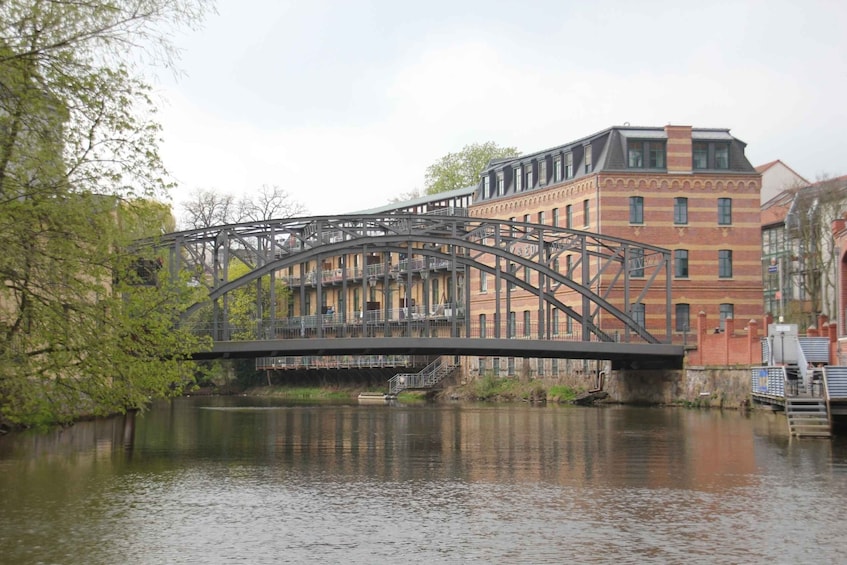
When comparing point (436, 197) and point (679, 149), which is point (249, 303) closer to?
point (436, 197)

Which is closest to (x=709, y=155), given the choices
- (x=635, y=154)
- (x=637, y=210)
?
(x=635, y=154)

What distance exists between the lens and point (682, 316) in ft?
183

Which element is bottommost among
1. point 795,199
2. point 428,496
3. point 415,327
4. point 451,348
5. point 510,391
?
point 428,496

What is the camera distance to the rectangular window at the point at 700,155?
5619 cm

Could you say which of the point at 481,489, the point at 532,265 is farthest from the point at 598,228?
the point at 481,489

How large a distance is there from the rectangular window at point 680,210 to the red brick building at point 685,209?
0.16ft

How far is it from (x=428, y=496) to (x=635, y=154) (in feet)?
124

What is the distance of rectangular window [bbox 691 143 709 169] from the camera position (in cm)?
5619

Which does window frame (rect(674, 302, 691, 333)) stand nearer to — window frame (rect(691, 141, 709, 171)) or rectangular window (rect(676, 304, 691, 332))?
rectangular window (rect(676, 304, 691, 332))

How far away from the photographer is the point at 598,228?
55.1 meters

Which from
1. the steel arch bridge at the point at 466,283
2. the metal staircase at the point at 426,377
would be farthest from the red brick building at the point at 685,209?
the metal staircase at the point at 426,377

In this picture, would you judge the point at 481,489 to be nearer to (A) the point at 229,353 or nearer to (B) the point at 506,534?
(B) the point at 506,534

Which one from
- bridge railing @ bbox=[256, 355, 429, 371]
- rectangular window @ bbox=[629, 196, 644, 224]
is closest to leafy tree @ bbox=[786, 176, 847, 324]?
rectangular window @ bbox=[629, 196, 644, 224]

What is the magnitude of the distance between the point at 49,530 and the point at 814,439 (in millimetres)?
20723
